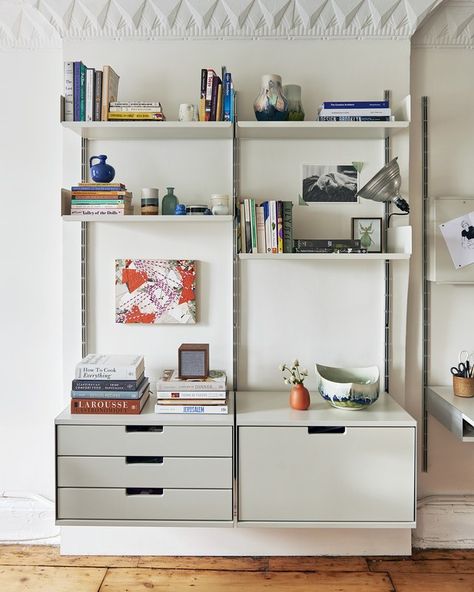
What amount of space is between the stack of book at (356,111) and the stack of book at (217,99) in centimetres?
38

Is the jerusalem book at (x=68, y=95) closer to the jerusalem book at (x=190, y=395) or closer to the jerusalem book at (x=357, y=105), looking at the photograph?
the jerusalem book at (x=357, y=105)

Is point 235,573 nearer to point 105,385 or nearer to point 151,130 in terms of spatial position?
point 105,385

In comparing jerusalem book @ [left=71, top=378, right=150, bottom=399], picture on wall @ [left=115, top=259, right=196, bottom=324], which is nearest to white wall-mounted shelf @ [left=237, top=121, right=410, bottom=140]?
picture on wall @ [left=115, top=259, right=196, bottom=324]

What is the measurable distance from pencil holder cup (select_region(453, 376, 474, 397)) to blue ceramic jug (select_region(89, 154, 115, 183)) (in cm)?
170

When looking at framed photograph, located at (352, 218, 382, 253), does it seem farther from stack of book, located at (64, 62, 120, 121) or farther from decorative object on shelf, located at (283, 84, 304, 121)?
stack of book, located at (64, 62, 120, 121)

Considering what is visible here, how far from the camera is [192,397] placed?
2104mm

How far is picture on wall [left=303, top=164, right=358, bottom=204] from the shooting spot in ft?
7.73

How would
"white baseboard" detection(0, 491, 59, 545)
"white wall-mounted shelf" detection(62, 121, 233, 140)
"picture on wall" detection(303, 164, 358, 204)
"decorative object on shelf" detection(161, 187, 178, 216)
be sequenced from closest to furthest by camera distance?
"white wall-mounted shelf" detection(62, 121, 233, 140), "decorative object on shelf" detection(161, 187, 178, 216), "picture on wall" detection(303, 164, 358, 204), "white baseboard" detection(0, 491, 59, 545)

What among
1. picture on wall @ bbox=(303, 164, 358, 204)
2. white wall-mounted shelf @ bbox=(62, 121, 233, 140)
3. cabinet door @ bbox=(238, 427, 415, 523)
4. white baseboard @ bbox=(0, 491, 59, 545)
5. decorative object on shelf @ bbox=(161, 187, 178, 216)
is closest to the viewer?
cabinet door @ bbox=(238, 427, 415, 523)

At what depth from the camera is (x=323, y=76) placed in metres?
2.35

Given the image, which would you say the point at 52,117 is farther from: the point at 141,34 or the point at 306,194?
the point at 306,194

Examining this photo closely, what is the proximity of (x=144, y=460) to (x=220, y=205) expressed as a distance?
3.43 feet

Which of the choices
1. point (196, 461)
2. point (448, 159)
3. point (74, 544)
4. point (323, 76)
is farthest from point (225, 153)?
point (74, 544)

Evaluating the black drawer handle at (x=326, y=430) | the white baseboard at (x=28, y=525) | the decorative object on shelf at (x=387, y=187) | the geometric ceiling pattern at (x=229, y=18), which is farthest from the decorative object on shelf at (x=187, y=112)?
the white baseboard at (x=28, y=525)
